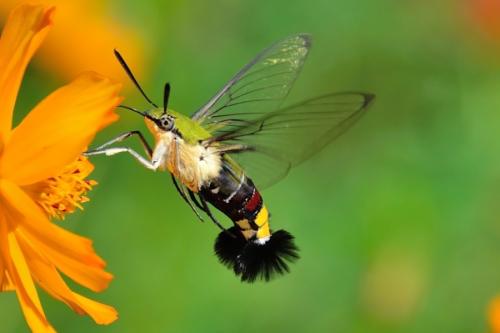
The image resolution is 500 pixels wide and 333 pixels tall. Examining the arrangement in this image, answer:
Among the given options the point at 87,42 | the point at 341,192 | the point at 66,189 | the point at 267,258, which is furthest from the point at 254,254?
the point at 341,192

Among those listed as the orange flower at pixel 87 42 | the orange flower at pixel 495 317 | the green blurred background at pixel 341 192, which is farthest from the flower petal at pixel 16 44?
the orange flower at pixel 87 42

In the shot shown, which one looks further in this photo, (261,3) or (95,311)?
(261,3)

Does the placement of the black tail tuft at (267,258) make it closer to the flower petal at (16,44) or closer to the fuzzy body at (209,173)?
the fuzzy body at (209,173)

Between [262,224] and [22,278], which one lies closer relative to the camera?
[22,278]

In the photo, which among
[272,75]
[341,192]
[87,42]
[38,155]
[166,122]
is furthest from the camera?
[341,192]

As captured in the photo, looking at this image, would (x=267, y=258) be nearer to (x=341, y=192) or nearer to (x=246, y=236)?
(x=246, y=236)

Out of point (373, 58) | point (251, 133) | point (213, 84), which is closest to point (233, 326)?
point (213, 84)

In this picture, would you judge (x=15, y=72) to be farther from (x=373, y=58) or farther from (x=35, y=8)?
(x=373, y=58)
